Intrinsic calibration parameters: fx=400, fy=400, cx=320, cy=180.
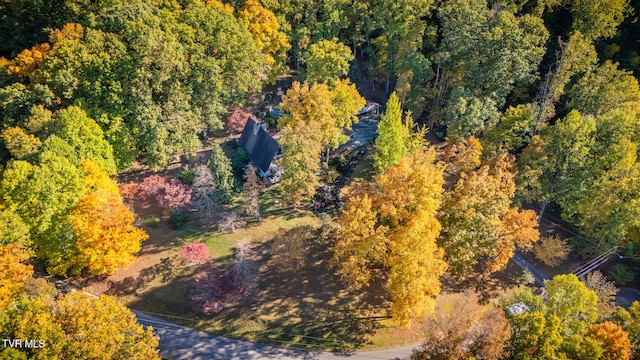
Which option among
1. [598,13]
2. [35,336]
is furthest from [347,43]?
[35,336]

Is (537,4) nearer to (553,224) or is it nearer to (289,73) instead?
(553,224)

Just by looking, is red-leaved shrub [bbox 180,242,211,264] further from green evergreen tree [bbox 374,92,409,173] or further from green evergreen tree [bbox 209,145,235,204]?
green evergreen tree [bbox 374,92,409,173]

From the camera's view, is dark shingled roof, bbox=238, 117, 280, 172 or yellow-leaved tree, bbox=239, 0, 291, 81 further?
yellow-leaved tree, bbox=239, 0, 291, 81

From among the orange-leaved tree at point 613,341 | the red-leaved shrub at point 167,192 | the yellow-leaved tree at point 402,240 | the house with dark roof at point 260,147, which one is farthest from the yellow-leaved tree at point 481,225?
the red-leaved shrub at point 167,192

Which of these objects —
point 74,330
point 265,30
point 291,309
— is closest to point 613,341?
point 291,309

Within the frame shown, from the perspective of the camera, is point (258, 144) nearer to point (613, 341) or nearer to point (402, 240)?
point (402, 240)

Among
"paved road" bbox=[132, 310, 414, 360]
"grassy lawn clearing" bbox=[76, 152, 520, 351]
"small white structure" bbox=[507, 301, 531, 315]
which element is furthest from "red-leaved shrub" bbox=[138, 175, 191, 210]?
"small white structure" bbox=[507, 301, 531, 315]

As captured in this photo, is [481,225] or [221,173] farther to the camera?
[221,173]
